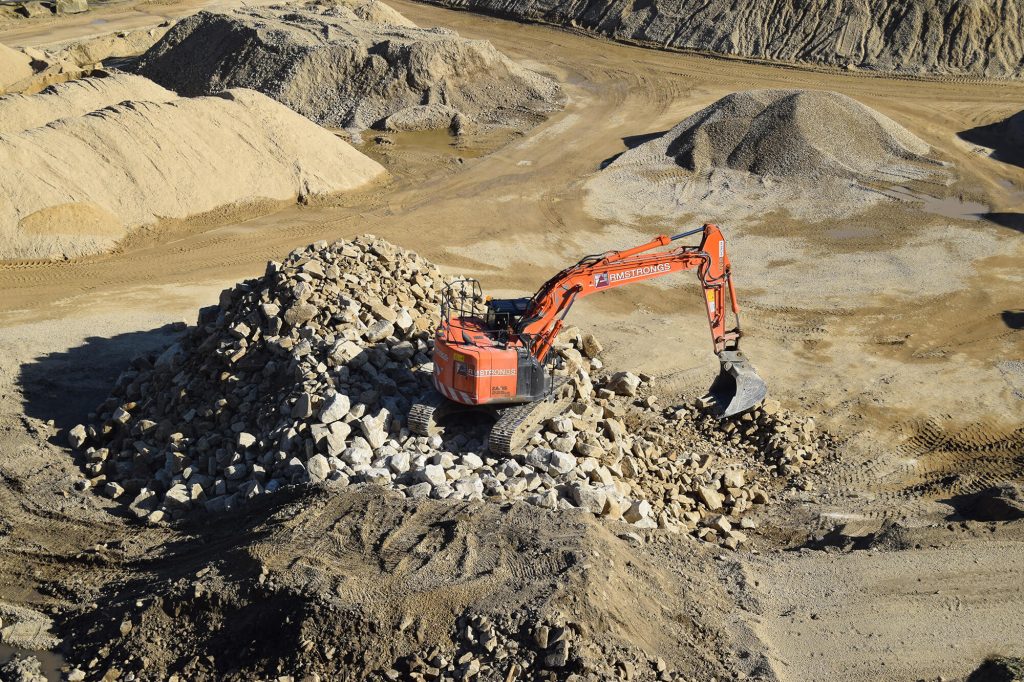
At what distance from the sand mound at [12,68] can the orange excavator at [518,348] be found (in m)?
24.1

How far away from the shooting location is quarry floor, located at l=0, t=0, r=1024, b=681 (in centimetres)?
1080

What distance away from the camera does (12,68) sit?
31.2 m

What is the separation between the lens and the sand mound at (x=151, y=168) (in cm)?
2141

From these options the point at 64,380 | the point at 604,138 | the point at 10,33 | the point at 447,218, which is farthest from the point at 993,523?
the point at 10,33

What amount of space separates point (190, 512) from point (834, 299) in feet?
42.4

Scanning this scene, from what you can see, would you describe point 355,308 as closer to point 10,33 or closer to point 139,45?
point 139,45

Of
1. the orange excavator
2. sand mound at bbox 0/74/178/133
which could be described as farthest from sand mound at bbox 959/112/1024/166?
sand mound at bbox 0/74/178/133

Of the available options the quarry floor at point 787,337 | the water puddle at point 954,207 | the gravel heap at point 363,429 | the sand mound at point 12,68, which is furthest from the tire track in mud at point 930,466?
the sand mound at point 12,68

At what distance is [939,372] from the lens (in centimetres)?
1688

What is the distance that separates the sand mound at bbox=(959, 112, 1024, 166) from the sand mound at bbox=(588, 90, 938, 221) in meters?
2.34

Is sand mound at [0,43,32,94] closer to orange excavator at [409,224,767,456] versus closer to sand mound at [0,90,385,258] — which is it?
sand mound at [0,90,385,258]

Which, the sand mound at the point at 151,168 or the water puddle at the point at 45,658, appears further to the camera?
the sand mound at the point at 151,168

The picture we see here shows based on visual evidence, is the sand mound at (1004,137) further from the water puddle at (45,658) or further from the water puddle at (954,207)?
the water puddle at (45,658)

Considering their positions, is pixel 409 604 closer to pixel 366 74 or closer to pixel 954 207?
pixel 954 207
